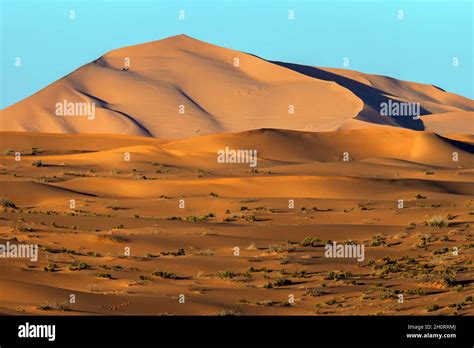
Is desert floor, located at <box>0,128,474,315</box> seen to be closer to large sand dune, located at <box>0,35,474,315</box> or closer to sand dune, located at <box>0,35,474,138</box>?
large sand dune, located at <box>0,35,474,315</box>

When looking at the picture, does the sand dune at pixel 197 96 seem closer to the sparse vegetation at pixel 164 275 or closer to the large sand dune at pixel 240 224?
the large sand dune at pixel 240 224

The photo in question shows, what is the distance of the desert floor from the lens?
19703 millimetres

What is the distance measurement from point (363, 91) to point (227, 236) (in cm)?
10407

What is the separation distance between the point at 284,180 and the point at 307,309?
78.9ft

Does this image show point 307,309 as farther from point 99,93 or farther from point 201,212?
point 99,93

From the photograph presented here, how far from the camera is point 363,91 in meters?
131

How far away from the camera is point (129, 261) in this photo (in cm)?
2475

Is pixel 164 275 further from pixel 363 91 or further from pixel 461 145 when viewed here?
pixel 363 91

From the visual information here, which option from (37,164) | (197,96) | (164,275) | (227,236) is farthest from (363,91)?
(164,275)

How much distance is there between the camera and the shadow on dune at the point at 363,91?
119m

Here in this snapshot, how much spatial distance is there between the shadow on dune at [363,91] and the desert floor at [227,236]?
204 ft
